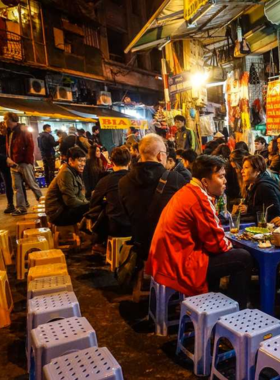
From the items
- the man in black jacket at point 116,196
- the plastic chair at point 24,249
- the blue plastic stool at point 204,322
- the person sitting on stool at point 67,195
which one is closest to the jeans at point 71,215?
the person sitting on stool at point 67,195

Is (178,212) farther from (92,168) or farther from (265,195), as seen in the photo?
(92,168)

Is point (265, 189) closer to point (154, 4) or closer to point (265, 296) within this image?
point (265, 296)

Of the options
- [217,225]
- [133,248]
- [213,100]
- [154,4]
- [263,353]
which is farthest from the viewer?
[154,4]

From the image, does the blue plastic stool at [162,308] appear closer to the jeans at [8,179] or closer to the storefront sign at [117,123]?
the jeans at [8,179]

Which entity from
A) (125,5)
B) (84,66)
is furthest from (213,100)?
(125,5)

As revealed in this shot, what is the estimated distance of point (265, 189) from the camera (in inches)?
161

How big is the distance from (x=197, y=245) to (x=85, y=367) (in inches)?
61.7

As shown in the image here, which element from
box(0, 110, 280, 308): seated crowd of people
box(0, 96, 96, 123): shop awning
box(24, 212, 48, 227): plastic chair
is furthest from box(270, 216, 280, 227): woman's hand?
box(0, 96, 96, 123): shop awning

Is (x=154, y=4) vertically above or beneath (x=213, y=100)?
above

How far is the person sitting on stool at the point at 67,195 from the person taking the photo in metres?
5.88

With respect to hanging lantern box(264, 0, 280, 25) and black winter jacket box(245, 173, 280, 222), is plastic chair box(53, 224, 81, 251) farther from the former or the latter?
hanging lantern box(264, 0, 280, 25)

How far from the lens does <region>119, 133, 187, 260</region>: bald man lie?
148 inches

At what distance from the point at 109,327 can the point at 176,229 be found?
4.46ft

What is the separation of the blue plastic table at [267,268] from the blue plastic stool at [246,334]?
27.4 inches
